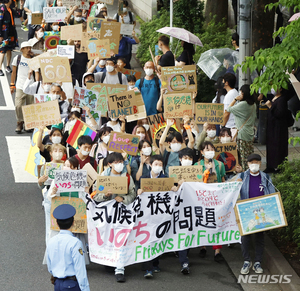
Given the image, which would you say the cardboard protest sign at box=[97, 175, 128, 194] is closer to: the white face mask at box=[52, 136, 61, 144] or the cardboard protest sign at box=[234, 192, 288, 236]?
the cardboard protest sign at box=[234, 192, 288, 236]

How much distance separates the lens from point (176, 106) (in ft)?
28.3

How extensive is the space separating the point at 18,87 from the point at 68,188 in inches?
230

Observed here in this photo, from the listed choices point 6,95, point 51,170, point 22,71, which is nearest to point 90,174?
point 51,170

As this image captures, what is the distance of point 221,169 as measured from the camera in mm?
7484

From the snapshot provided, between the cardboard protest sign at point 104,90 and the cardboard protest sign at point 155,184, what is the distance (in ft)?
9.25

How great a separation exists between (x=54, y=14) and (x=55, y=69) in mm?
4327

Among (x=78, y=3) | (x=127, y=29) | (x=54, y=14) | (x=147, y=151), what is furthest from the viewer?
(x=78, y=3)

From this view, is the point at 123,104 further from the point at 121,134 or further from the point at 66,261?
the point at 66,261

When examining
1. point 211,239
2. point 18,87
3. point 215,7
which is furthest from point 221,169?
point 215,7

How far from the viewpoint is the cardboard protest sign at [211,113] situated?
8391mm

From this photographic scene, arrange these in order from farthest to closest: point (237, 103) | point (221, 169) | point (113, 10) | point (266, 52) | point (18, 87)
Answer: point (113, 10)
point (18, 87)
point (237, 103)
point (221, 169)
point (266, 52)

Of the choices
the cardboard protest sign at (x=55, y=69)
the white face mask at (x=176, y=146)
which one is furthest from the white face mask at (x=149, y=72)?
the white face mask at (x=176, y=146)

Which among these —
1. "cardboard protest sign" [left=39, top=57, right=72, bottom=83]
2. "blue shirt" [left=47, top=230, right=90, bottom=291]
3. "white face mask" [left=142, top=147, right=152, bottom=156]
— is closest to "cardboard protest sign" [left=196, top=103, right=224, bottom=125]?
"white face mask" [left=142, top=147, right=152, bottom=156]

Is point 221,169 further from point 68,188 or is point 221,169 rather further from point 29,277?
point 29,277
